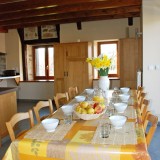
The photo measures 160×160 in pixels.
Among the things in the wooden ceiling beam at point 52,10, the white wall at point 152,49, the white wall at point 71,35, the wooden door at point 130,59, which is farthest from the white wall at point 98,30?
the white wall at point 152,49

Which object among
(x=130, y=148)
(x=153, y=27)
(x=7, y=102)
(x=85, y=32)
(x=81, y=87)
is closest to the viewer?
(x=130, y=148)

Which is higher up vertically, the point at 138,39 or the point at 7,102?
the point at 138,39

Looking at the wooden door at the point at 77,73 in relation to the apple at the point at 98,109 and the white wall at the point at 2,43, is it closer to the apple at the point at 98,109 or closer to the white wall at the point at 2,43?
the white wall at the point at 2,43

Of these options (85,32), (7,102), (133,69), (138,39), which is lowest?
(7,102)

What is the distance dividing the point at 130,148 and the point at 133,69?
4324mm

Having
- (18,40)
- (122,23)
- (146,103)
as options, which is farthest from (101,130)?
(18,40)

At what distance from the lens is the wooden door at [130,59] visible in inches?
211

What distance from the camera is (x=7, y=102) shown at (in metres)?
3.50

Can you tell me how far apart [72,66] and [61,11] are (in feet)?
5.41

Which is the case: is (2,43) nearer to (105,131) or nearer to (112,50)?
(112,50)

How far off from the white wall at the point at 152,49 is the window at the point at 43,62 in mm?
3762

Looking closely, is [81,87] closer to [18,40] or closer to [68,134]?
[18,40]

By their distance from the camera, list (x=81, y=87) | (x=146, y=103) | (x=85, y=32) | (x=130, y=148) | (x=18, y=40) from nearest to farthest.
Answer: (x=130, y=148)
(x=146, y=103)
(x=81, y=87)
(x=85, y=32)
(x=18, y=40)

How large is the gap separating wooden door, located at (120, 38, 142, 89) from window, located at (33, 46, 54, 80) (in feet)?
8.87
